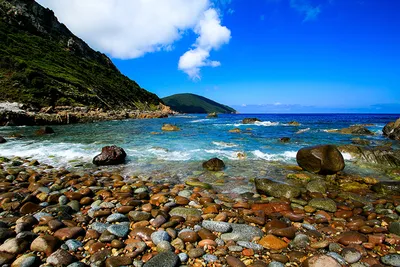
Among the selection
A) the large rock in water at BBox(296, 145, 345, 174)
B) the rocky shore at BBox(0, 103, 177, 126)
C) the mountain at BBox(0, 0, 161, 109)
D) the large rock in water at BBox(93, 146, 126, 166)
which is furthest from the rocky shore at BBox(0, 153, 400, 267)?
the mountain at BBox(0, 0, 161, 109)

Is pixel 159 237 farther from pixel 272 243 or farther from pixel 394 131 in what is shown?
pixel 394 131

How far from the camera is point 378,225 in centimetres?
516

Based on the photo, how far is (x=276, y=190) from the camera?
709 cm

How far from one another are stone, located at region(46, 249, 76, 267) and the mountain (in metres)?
53.1

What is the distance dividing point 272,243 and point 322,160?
6.86 meters

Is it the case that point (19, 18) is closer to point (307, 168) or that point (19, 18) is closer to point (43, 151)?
point (43, 151)

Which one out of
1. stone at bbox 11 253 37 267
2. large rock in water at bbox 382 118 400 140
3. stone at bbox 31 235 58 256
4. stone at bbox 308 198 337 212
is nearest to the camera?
stone at bbox 11 253 37 267

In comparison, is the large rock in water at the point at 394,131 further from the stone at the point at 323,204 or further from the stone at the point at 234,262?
the stone at the point at 234,262

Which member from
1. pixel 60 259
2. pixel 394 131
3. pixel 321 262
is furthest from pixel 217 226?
pixel 394 131

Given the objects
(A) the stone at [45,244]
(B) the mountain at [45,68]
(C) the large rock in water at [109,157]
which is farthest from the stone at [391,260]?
(B) the mountain at [45,68]

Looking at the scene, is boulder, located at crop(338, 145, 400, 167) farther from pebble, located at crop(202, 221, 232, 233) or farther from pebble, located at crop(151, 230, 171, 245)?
pebble, located at crop(151, 230, 171, 245)

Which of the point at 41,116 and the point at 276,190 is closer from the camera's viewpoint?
the point at 276,190

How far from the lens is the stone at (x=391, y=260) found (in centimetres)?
368

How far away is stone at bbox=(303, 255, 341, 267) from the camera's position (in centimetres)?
354
